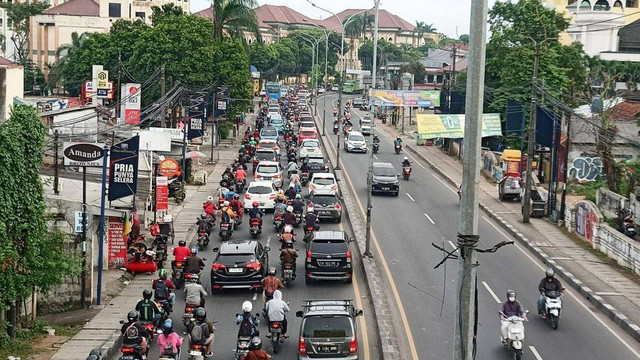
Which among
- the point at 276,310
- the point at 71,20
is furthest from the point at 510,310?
the point at 71,20

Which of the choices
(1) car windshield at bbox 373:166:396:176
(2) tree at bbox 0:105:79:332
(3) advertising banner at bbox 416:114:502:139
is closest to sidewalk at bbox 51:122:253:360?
(2) tree at bbox 0:105:79:332

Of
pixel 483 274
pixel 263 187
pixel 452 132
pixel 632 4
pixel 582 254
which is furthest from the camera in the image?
pixel 632 4

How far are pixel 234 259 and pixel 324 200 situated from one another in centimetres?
1349

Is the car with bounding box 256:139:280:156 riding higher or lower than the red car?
lower

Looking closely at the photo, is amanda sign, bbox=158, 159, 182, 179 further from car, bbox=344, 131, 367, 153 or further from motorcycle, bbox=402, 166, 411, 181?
car, bbox=344, 131, 367, 153

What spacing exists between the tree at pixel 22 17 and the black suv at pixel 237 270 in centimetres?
11027

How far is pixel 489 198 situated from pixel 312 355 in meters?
30.5

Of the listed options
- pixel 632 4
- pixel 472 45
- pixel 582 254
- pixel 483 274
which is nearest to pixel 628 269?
pixel 582 254

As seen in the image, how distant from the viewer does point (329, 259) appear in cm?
2773

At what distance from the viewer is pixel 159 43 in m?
71.4

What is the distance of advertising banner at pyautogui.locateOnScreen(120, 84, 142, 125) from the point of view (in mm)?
56797

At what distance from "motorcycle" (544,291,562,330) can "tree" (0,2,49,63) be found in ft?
382

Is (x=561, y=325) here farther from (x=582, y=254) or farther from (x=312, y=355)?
(x=582, y=254)

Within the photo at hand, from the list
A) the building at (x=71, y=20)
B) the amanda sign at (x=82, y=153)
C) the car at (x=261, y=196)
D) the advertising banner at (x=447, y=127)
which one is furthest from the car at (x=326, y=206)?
the building at (x=71, y=20)
